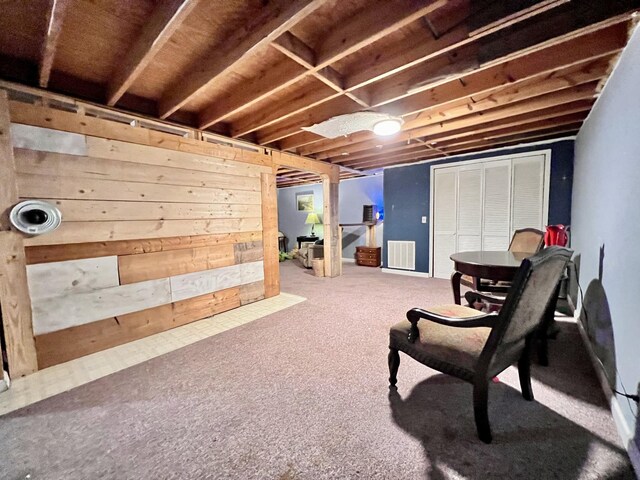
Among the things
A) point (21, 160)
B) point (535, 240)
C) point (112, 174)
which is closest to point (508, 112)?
point (535, 240)

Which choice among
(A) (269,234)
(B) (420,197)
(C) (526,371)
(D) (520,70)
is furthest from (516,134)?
(A) (269,234)

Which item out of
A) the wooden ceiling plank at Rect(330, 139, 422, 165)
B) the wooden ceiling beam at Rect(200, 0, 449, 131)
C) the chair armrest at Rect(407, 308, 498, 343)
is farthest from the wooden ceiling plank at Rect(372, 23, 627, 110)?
the chair armrest at Rect(407, 308, 498, 343)

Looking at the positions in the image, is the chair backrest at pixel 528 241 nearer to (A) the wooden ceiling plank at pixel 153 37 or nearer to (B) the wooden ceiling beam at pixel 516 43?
(B) the wooden ceiling beam at pixel 516 43

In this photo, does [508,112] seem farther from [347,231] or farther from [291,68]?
[347,231]

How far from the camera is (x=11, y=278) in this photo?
1.88 metres

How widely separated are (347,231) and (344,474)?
6512 mm

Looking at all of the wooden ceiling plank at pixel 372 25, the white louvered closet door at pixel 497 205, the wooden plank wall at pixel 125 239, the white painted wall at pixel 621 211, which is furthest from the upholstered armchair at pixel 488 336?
the white louvered closet door at pixel 497 205

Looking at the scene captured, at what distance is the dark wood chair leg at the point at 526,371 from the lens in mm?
1530

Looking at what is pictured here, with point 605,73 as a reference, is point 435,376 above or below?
below

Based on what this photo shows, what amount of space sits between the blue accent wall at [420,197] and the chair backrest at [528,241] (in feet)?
4.10

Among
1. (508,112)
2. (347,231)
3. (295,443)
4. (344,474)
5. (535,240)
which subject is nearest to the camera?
(344,474)

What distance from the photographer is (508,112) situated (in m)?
2.68

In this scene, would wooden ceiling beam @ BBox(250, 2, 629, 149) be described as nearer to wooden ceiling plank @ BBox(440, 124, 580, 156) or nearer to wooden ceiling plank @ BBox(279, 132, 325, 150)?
wooden ceiling plank @ BBox(279, 132, 325, 150)

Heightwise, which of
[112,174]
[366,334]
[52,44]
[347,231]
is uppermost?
[52,44]
